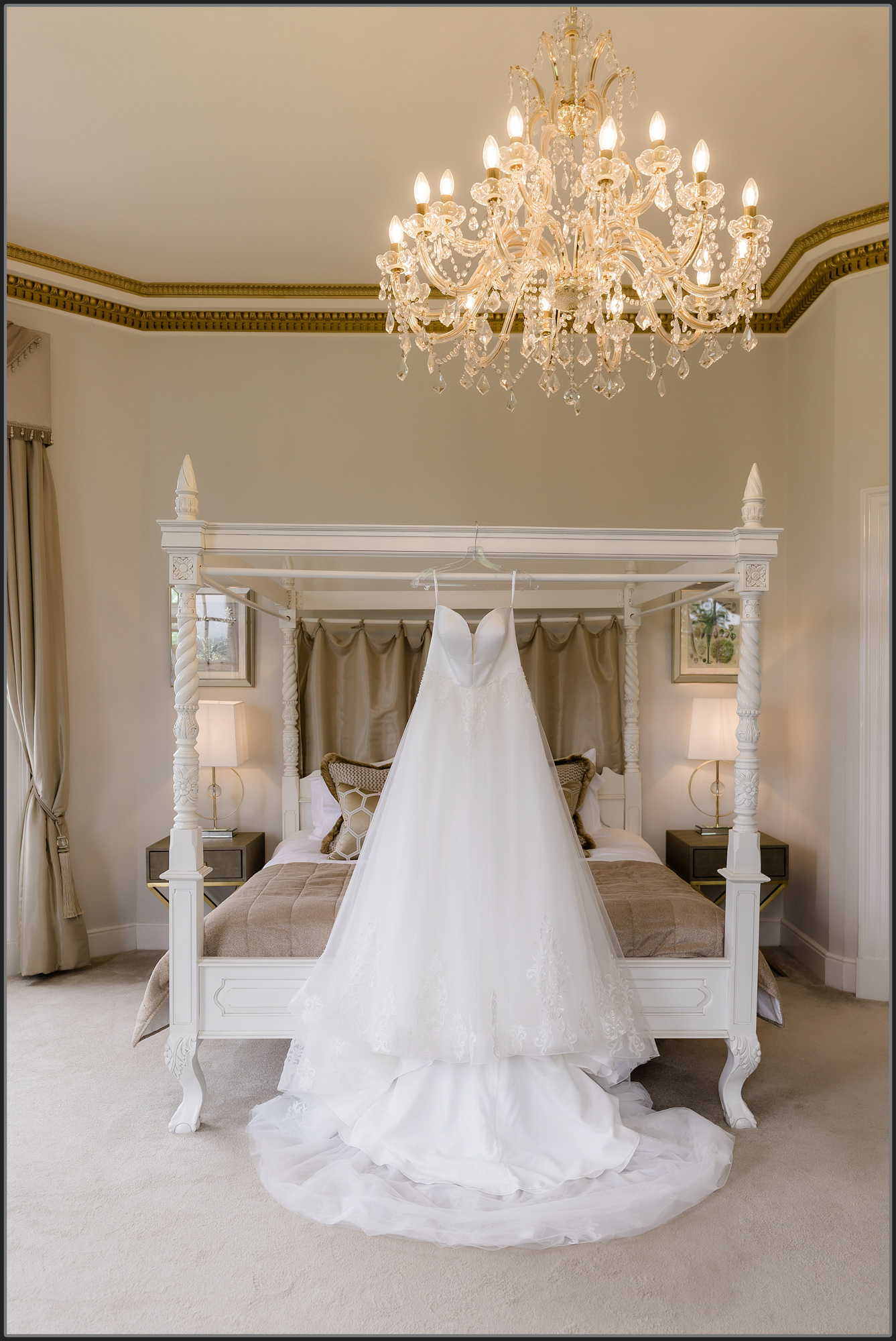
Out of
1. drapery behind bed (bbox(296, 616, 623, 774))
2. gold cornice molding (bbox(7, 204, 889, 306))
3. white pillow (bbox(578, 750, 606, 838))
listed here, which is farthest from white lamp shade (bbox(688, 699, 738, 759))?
gold cornice molding (bbox(7, 204, 889, 306))

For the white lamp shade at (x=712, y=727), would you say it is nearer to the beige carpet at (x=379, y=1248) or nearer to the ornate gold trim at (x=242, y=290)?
the beige carpet at (x=379, y=1248)

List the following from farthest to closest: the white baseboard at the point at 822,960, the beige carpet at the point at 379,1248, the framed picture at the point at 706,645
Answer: the framed picture at the point at 706,645 < the white baseboard at the point at 822,960 < the beige carpet at the point at 379,1248

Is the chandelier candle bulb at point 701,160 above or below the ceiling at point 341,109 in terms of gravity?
below

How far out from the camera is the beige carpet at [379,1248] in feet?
6.04

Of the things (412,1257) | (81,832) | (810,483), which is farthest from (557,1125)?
(810,483)

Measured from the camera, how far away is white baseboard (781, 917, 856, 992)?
383cm

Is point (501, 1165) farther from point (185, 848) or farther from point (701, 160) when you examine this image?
point (701, 160)

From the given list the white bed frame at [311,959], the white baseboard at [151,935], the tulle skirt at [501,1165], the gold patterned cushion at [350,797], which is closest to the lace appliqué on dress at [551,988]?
the tulle skirt at [501,1165]

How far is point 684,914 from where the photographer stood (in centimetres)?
277

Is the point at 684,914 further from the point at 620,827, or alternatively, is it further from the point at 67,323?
the point at 67,323

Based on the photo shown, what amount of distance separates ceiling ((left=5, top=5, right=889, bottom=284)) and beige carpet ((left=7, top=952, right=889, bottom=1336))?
135 inches

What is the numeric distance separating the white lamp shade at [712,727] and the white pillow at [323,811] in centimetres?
183

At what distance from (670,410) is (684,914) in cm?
282

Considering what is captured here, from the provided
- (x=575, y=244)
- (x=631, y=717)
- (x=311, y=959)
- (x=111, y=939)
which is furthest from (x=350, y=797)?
(x=575, y=244)
